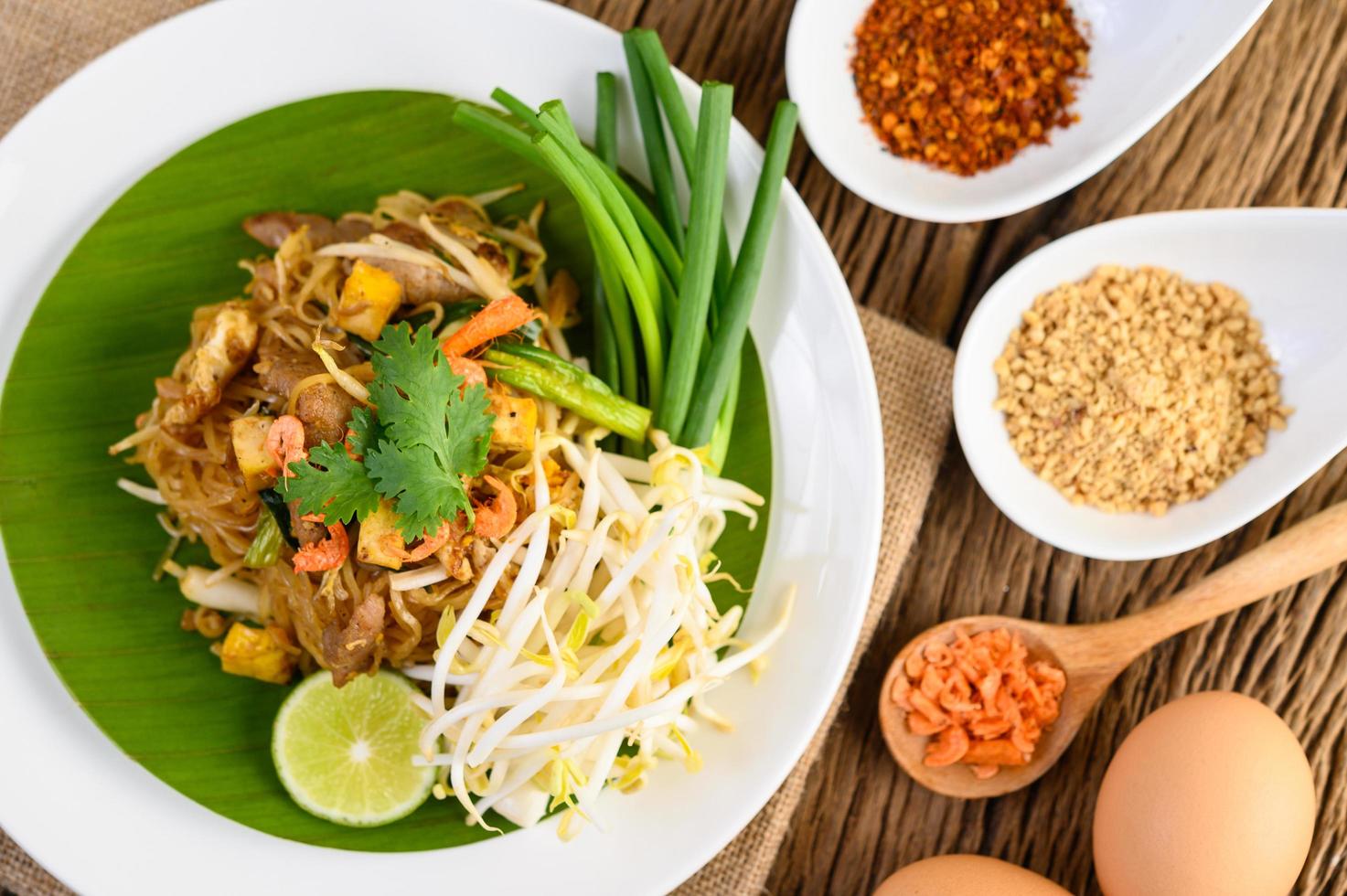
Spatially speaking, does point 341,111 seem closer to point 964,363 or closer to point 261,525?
point 261,525

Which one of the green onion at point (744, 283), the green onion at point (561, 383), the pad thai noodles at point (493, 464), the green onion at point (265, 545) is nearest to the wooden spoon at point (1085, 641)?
the pad thai noodles at point (493, 464)

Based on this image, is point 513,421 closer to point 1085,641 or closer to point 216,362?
point 216,362

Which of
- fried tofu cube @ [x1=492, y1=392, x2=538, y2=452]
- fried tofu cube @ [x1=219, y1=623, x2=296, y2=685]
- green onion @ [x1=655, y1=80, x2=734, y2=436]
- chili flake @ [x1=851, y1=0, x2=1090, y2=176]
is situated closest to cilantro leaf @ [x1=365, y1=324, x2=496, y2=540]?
fried tofu cube @ [x1=492, y1=392, x2=538, y2=452]

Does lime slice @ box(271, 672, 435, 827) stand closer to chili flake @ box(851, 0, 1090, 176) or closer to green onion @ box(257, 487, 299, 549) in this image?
green onion @ box(257, 487, 299, 549)

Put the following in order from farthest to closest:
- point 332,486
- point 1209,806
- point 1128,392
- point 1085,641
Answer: point 1085,641 → point 1128,392 → point 1209,806 → point 332,486

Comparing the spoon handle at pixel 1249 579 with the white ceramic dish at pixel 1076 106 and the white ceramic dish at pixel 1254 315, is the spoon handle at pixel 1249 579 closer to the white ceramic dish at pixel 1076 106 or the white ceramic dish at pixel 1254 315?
the white ceramic dish at pixel 1254 315

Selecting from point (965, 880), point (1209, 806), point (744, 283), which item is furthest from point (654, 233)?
point (1209, 806)

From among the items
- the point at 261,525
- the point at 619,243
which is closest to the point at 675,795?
the point at 261,525
